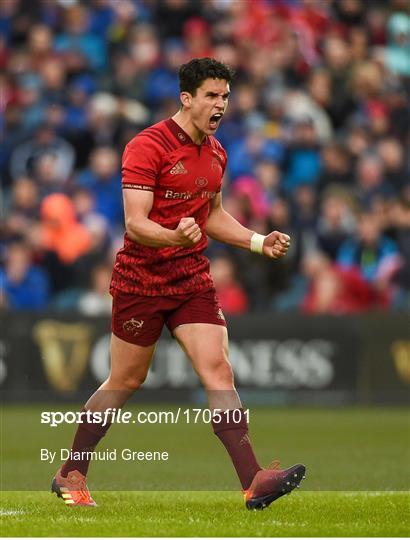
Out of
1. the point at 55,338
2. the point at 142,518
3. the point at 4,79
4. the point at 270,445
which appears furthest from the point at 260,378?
the point at 142,518

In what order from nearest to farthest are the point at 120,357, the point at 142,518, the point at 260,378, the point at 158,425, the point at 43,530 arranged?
the point at 43,530
the point at 142,518
the point at 120,357
the point at 158,425
the point at 260,378

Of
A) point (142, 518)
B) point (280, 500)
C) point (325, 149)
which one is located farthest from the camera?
point (325, 149)

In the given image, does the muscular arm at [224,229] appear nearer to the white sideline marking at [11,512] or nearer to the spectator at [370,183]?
the white sideline marking at [11,512]

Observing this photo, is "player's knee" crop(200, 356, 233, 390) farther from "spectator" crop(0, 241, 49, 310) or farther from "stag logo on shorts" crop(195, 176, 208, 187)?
"spectator" crop(0, 241, 49, 310)

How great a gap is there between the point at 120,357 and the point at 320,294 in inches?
337

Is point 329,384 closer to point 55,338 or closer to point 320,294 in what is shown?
point 320,294

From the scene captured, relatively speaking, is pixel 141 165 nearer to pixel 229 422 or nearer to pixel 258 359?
pixel 229 422

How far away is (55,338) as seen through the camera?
16.1 meters

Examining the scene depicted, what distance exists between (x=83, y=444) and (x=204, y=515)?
0.92 meters

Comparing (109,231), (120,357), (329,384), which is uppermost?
(120,357)

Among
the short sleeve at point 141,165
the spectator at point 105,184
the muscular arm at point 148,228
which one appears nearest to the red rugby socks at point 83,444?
the muscular arm at point 148,228

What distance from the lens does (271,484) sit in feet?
24.9

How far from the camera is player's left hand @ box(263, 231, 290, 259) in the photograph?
26.0ft

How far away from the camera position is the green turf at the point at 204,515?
6.94m
